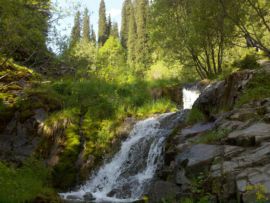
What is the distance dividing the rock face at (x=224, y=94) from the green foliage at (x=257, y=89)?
0.25m

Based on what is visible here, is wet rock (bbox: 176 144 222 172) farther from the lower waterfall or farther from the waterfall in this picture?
the waterfall

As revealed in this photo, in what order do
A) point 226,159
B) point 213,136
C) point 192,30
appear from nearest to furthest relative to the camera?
point 226,159 → point 213,136 → point 192,30

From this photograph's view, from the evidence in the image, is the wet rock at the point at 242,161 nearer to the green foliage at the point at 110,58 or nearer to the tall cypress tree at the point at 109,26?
the green foliage at the point at 110,58

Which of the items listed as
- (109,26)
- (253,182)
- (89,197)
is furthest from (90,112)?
(109,26)

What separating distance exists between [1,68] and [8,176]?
9218 millimetres

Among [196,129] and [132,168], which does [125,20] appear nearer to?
[132,168]

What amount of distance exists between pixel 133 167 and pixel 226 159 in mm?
4891

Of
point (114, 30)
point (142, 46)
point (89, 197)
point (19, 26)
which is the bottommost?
point (89, 197)

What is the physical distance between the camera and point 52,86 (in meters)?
18.0

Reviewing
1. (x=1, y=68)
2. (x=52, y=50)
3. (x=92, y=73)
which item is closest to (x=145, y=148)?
(x=52, y=50)

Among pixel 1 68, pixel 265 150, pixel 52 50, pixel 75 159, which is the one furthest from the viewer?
pixel 1 68

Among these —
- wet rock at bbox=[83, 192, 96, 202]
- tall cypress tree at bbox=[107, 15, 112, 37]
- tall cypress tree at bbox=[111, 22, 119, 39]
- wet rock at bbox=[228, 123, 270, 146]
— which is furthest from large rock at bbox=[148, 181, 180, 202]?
tall cypress tree at bbox=[107, 15, 112, 37]

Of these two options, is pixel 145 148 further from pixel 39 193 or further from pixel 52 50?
pixel 52 50

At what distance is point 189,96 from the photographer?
1914 centimetres
